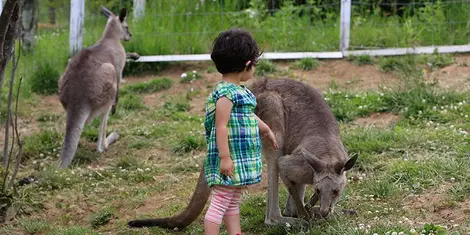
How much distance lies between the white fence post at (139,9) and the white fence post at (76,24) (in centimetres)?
76

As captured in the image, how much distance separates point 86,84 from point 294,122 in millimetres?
2737

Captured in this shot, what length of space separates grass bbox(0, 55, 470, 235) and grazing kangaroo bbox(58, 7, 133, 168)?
0.18 meters

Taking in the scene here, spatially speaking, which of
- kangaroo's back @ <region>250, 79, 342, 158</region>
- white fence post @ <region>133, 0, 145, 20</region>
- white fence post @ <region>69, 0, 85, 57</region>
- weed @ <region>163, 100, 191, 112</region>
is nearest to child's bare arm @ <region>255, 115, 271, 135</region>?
kangaroo's back @ <region>250, 79, 342, 158</region>

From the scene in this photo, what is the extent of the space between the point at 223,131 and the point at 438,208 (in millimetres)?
1570

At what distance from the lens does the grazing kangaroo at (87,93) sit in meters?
6.66

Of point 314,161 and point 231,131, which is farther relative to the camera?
point 314,161

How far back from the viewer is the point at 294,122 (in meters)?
4.87

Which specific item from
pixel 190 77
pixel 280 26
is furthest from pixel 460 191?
pixel 280 26

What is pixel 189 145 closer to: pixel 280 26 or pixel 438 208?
pixel 438 208

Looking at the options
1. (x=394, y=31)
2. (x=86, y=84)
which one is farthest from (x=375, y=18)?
(x=86, y=84)

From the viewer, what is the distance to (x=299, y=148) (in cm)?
468

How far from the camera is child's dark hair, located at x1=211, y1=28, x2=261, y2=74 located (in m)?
3.75

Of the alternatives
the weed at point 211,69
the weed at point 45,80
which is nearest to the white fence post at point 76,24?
the weed at point 45,80

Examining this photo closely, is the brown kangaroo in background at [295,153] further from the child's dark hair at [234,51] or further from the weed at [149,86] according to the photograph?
the weed at [149,86]
